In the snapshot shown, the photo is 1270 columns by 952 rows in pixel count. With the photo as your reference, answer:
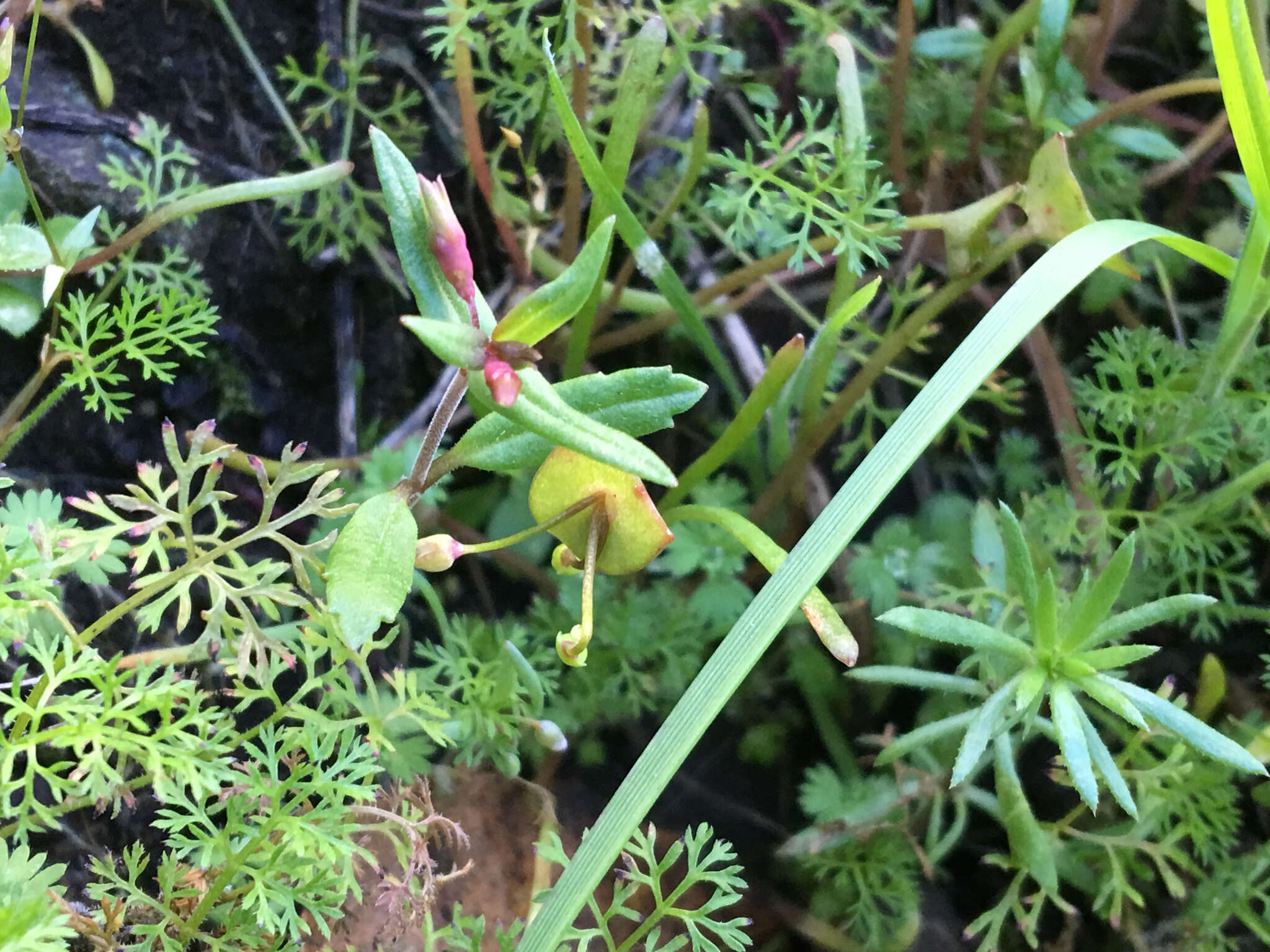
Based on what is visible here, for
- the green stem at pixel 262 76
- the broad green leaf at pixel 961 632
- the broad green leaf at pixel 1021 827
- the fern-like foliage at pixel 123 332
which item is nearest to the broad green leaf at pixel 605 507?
the broad green leaf at pixel 961 632

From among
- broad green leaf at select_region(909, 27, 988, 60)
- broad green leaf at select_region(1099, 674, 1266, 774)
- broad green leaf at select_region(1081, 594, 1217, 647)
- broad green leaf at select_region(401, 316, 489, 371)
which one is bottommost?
broad green leaf at select_region(1099, 674, 1266, 774)

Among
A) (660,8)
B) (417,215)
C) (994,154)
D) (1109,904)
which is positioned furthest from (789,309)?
(1109,904)

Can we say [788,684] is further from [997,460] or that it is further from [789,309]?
[789,309]

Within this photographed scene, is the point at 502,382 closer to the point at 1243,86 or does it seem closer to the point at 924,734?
the point at 924,734

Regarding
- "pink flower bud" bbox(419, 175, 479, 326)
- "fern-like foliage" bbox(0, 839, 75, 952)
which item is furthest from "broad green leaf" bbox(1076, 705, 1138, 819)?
"fern-like foliage" bbox(0, 839, 75, 952)

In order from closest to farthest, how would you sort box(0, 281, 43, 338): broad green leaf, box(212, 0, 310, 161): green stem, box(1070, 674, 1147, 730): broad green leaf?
1. box(1070, 674, 1147, 730): broad green leaf
2. box(0, 281, 43, 338): broad green leaf
3. box(212, 0, 310, 161): green stem

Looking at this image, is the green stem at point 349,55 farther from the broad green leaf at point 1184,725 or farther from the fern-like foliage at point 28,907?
the broad green leaf at point 1184,725

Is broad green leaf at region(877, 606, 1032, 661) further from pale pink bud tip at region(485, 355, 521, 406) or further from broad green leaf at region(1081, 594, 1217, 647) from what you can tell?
pale pink bud tip at region(485, 355, 521, 406)
